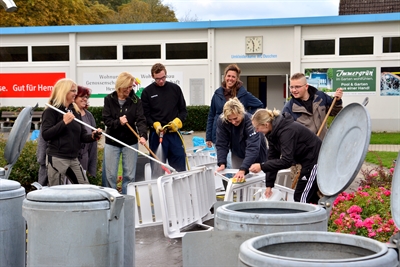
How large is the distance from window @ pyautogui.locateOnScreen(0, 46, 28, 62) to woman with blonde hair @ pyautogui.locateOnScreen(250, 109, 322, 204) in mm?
26555

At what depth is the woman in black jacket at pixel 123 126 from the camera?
28.5 ft

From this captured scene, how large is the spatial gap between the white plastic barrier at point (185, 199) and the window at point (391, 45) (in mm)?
20953

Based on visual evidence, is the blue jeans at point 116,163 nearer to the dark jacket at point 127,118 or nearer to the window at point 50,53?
the dark jacket at point 127,118

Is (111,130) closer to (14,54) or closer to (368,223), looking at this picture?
(368,223)

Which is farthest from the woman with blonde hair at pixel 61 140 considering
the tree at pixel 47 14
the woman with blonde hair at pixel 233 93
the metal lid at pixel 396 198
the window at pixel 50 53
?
the tree at pixel 47 14

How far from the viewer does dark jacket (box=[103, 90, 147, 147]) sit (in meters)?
8.73

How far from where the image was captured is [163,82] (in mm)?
9328

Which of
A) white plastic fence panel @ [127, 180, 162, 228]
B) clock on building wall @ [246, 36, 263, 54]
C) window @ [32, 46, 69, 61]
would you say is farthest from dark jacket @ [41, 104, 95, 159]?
window @ [32, 46, 69, 61]

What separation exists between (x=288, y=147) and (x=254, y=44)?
2250cm

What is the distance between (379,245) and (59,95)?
18.6 feet

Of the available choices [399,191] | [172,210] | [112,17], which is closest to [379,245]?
[399,191]

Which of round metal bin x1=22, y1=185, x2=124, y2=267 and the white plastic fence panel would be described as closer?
round metal bin x1=22, y1=185, x2=124, y2=267

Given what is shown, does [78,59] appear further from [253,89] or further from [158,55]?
[253,89]

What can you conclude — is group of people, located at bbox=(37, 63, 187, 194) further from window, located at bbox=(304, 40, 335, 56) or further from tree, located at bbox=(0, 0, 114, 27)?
tree, located at bbox=(0, 0, 114, 27)
